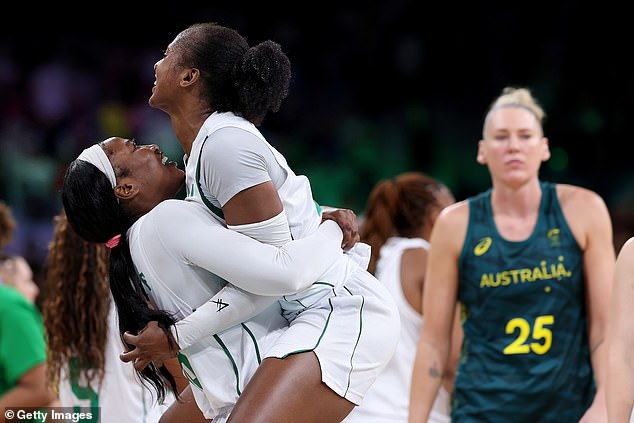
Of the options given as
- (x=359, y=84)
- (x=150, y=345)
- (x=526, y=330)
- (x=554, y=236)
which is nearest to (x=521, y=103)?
(x=554, y=236)

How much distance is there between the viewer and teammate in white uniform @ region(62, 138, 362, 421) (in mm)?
2771

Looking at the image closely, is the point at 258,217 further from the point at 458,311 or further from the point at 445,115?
the point at 445,115

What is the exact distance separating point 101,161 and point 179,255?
0.41 m

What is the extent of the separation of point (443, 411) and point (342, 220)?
7.96ft

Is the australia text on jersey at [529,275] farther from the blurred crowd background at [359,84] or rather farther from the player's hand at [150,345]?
the blurred crowd background at [359,84]

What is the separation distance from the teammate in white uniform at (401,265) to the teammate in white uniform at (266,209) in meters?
1.96

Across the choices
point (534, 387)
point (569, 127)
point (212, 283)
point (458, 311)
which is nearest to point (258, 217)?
point (212, 283)

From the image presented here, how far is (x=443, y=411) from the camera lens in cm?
515

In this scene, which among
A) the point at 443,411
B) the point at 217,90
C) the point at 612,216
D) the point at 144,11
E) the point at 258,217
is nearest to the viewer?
the point at 258,217

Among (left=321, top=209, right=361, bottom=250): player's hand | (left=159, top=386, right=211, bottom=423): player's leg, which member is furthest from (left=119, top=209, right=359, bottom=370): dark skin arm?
(left=321, top=209, right=361, bottom=250): player's hand

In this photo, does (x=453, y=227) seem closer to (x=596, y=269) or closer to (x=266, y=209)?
(x=596, y=269)

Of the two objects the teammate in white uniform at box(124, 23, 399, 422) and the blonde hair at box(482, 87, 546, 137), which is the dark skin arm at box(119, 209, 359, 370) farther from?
the blonde hair at box(482, 87, 546, 137)

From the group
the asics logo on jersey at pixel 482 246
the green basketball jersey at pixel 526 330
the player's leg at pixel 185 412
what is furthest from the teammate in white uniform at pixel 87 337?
the asics logo on jersey at pixel 482 246

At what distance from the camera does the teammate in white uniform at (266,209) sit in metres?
2.78
